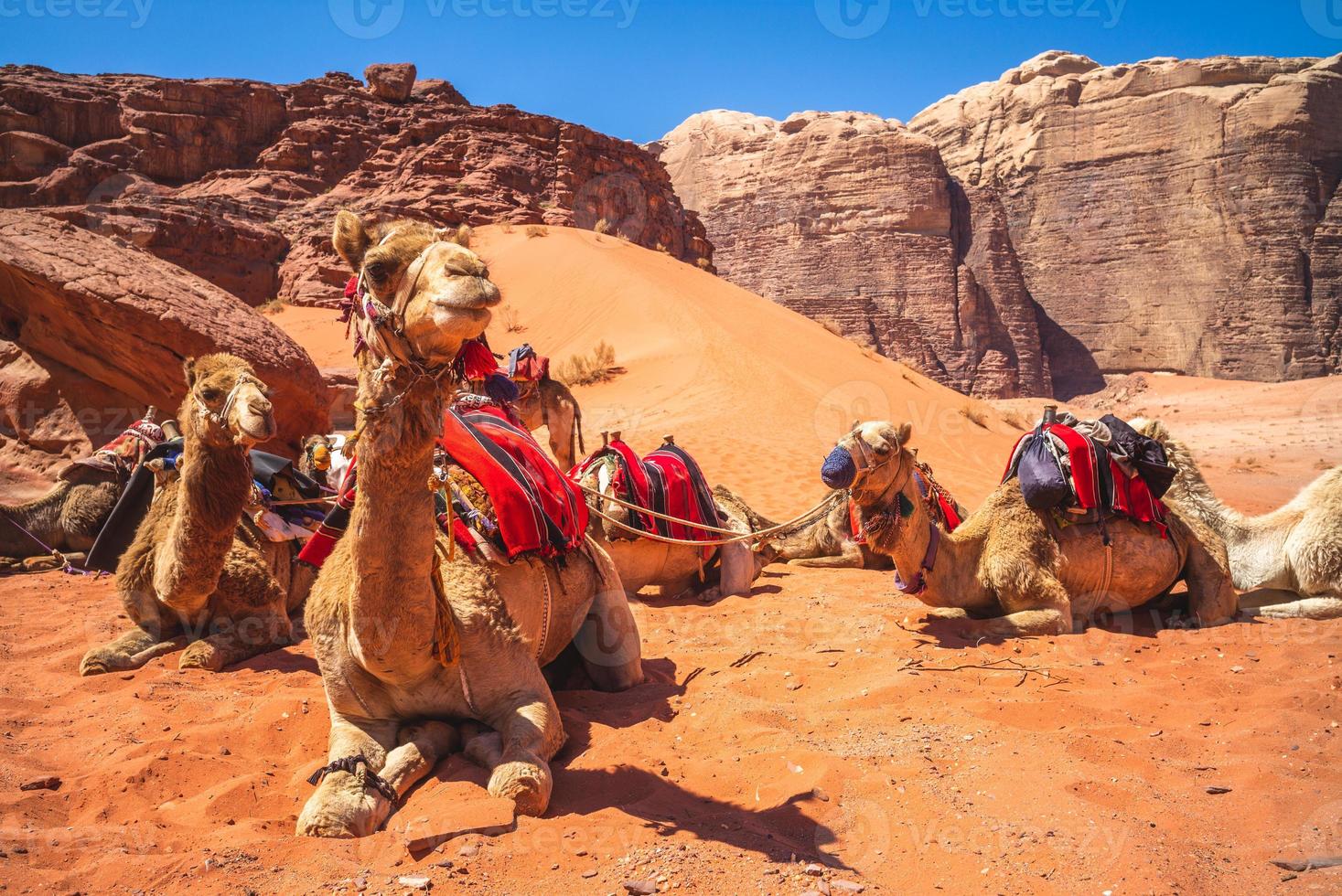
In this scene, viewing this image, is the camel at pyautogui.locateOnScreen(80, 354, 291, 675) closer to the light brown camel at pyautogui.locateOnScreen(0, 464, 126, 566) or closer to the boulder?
the light brown camel at pyautogui.locateOnScreen(0, 464, 126, 566)

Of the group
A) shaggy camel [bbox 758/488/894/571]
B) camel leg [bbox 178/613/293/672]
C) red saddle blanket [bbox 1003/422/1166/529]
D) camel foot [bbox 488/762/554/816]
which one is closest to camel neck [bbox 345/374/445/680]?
camel foot [bbox 488/762/554/816]

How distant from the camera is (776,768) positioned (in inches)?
135

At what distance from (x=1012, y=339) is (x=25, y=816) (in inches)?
2319

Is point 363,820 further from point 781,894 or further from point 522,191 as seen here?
point 522,191

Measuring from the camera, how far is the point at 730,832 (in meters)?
2.92

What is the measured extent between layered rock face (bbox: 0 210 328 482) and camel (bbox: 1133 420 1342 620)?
28.1 ft

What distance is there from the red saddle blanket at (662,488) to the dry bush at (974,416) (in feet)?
56.7

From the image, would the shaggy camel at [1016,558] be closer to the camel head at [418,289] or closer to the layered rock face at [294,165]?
the camel head at [418,289]

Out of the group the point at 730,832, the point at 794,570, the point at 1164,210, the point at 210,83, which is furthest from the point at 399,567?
the point at 1164,210

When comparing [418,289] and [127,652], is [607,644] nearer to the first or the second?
[418,289]

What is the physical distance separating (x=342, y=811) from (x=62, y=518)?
639 centimetres

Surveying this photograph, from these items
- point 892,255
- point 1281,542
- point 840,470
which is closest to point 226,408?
point 840,470

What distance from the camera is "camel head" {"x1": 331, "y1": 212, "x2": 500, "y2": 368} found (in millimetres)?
2326

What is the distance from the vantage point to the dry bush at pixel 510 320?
89.8 feet
